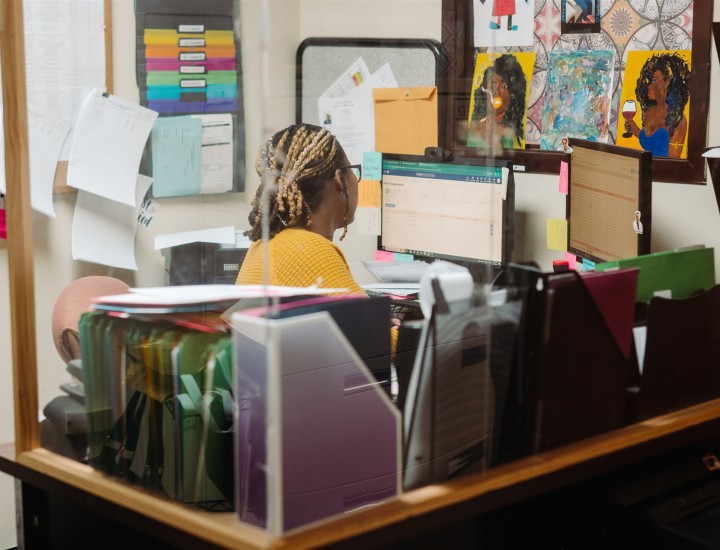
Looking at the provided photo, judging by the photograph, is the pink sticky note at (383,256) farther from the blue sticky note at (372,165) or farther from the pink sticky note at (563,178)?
the pink sticky note at (563,178)

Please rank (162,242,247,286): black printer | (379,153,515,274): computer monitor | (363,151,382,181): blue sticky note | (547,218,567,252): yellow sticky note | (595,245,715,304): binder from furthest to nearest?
(547,218,567,252): yellow sticky note, (379,153,515,274): computer monitor, (363,151,382,181): blue sticky note, (595,245,715,304): binder, (162,242,247,286): black printer

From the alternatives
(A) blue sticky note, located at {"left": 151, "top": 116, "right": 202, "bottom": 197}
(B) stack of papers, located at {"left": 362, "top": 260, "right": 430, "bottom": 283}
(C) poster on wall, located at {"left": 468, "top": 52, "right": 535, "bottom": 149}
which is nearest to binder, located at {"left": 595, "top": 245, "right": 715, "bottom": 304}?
(B) stack of papers, located at {"left": 362, "top": 260, "right": 430, "bottom": 283}

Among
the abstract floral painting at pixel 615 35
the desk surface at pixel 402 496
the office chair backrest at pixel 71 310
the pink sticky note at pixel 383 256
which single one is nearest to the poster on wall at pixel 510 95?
the abstract floral painting at pixel 615 35

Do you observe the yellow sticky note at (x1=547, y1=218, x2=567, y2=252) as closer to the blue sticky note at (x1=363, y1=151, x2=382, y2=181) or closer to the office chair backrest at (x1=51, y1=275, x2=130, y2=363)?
the blue sticky note at (x1=363, y1=151, x2=382, y2=181)

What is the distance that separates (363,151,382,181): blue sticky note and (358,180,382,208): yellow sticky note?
1cm

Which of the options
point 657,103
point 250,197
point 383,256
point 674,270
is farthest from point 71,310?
point 657,103

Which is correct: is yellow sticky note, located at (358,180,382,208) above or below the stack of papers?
above

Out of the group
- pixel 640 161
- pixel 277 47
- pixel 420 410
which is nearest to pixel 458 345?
pixel 420 410

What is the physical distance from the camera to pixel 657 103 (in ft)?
8.29

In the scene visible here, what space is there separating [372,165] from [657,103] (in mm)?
783

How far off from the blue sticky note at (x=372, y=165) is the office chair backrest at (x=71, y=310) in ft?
2.16

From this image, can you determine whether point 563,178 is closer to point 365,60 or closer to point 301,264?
point 365,60

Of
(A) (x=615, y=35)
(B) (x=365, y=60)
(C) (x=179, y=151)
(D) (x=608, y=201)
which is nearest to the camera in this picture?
(C) (x=179, y=151)

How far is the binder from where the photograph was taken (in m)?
1.83
